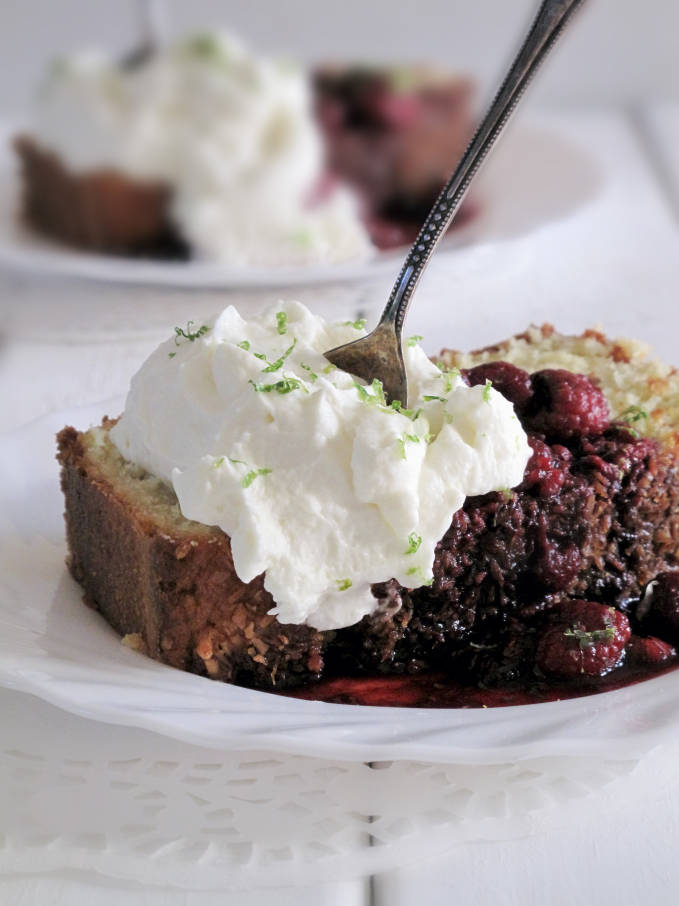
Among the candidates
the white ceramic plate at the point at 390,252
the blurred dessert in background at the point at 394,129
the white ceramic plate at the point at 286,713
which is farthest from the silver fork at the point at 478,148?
the blurred dessert in background at the point at 394,129

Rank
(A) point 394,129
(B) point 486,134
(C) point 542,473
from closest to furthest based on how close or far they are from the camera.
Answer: (C) point 542,473 → (B) point 486,134 → (A) point 394,129

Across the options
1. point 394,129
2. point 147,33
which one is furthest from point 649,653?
point 147,33

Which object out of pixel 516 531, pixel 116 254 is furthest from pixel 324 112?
pixel 516 531

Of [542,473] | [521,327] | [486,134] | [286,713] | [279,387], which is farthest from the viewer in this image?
[521,327]

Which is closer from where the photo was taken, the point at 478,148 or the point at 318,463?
the point at 318,463

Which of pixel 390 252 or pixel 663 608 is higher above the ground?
pixel 390 252

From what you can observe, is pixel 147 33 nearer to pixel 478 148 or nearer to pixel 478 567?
pixel 478 148

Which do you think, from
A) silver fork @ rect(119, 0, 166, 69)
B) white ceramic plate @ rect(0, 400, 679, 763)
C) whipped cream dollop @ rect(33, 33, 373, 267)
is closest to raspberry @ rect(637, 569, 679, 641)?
white ceramic plate @ rect(0, 400, 679, 763)
